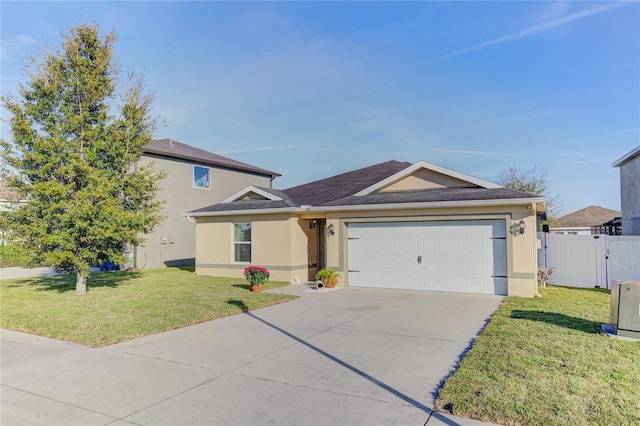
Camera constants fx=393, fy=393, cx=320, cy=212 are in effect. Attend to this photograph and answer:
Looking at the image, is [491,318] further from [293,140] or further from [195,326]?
[293,140]

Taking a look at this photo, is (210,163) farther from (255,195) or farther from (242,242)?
(242,242)

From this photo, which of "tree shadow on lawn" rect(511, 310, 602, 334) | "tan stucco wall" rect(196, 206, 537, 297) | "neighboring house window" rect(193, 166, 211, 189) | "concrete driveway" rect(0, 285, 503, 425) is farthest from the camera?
"neighboring house window" rect(193, 166, 211, 189)

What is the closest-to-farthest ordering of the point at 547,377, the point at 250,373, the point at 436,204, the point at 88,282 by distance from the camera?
the point at 547,377 → the point at 250,373 → the point at 436,204 → the point at 88,282

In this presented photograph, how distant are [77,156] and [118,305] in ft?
13.1

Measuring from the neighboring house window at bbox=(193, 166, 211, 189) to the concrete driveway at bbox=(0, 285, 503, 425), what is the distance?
14.0m

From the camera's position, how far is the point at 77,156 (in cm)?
1009

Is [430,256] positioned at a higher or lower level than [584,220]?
lower

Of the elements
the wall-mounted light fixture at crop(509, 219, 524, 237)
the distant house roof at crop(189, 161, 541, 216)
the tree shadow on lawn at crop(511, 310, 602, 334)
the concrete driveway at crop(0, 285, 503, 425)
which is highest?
the distant house roof at crop(189, 161, 541, 216)

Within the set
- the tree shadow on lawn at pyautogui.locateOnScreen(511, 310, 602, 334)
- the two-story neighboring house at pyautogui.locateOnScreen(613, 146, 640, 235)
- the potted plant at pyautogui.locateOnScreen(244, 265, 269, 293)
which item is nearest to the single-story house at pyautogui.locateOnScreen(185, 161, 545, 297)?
the potted plant at pyautogui.locateOnScreen(244, 265, 269, 293)

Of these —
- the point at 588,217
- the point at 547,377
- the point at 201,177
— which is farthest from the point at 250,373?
the point at 588,217

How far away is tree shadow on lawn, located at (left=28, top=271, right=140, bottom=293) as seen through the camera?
12436 mm

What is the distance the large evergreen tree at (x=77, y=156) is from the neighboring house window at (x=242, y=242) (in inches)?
178

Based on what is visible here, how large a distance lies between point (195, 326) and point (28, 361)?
104 inches

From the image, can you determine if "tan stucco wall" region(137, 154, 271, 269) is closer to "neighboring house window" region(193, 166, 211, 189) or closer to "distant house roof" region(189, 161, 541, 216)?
"neighboring house window" region(193, 166, 211, 189)
